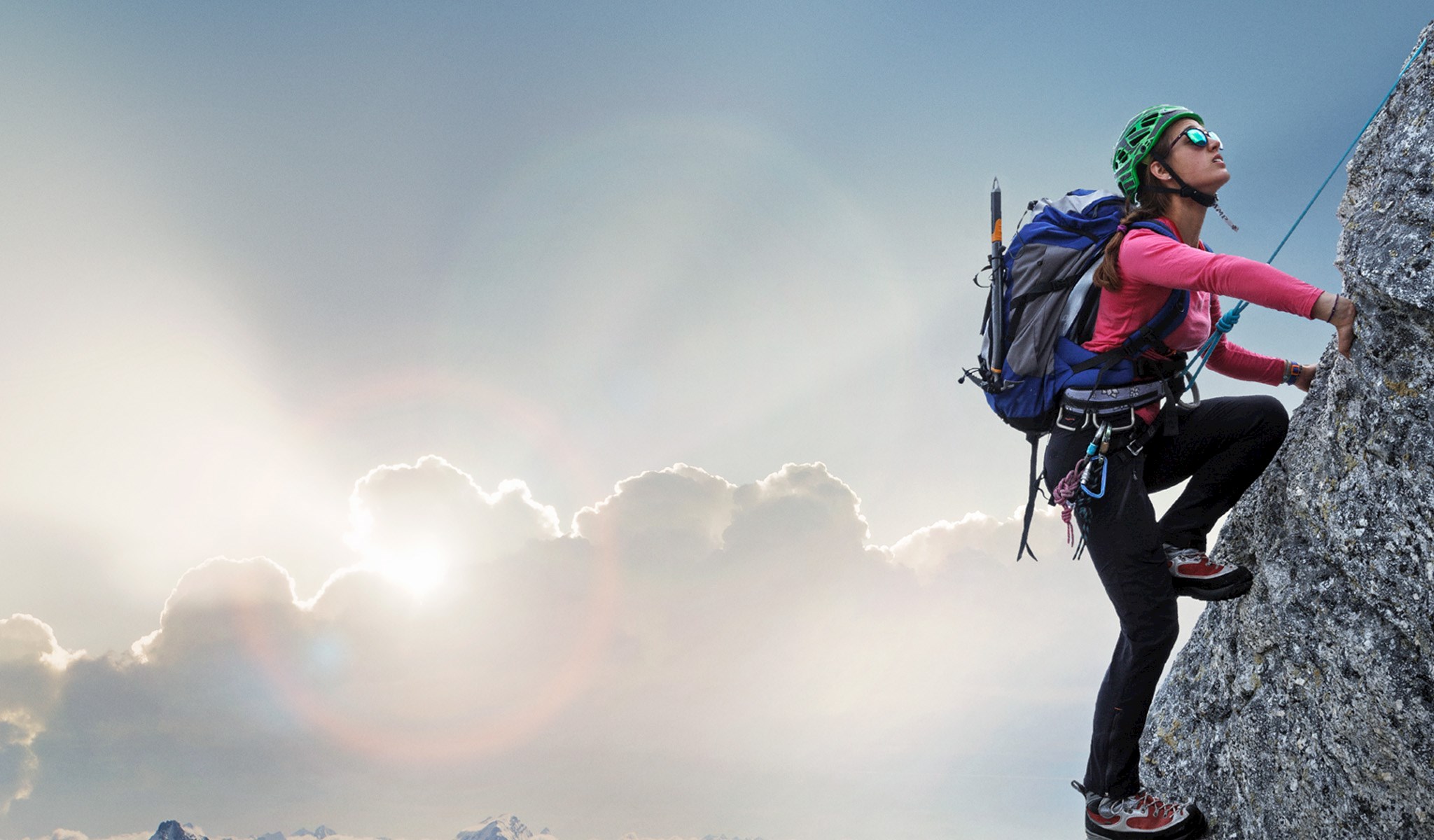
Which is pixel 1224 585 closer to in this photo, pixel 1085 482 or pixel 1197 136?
pixel 1085 482

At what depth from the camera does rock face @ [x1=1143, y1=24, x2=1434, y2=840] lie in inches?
219

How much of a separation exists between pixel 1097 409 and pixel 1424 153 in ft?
8.52

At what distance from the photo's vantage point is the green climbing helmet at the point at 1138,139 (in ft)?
21.6

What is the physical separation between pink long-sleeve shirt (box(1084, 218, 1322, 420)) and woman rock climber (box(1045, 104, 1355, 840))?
1 cm

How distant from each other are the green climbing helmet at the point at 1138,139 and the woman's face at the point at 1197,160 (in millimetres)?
81

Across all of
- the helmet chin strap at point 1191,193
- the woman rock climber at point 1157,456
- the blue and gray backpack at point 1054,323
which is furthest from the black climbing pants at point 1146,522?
the helmet chin strap at point 1191,193

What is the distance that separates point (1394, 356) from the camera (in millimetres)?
5668

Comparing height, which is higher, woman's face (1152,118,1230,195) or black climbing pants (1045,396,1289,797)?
woman's face (1152,118,1230,195)

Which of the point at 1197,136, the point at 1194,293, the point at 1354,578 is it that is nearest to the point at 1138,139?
the point at 1197,136

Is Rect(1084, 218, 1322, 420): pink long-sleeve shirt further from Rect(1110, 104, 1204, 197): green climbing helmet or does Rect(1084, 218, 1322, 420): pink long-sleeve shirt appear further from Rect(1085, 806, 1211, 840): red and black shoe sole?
Rect(1085, 806, 1211, 840): red and black shoe sole

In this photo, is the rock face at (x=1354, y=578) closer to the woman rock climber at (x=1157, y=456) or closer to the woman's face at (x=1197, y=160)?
the woman rock climber at (x=1157, y=456)

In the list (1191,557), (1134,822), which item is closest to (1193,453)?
(1191,557)

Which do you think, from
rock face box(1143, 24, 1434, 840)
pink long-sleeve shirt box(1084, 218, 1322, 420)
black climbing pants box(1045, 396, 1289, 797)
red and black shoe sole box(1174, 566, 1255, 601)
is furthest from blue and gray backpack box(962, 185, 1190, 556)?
red and black shoe sole box(1174, 566, 1255, 601)

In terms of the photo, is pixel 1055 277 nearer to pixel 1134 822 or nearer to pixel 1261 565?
pixel 1261 565
